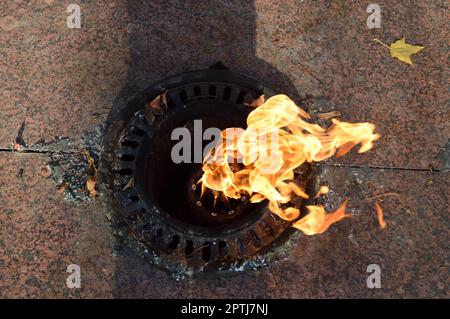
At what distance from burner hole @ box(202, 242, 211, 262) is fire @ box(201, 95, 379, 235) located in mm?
300

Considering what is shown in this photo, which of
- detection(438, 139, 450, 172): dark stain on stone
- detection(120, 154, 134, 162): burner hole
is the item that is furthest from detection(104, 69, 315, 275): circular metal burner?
detection(438, 139, 450, 172): dark stain on stone

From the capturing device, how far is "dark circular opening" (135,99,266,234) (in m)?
2.51

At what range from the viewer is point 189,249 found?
244cm

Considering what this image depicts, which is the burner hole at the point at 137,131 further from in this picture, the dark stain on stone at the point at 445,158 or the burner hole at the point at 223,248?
the dark stain on stone at the point at 445,158

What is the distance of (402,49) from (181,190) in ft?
4.99

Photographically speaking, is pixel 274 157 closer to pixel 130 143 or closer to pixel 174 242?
pixel 174 242

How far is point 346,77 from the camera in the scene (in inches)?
107

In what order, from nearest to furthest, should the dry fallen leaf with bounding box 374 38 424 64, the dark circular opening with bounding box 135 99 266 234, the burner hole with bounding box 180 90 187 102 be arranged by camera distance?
the dark circular opening with bounding box 135 99 266 234 → the burner hole with bounding box 180 90 187 102 → the dry fallen leaf with bounding box 374 38 424 64

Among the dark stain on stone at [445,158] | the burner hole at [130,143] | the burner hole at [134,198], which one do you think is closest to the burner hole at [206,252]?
the burner hole at [134,198]

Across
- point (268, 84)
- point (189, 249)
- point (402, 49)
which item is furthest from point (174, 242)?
point (402, 49)

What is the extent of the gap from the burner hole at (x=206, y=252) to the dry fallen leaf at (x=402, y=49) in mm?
1526

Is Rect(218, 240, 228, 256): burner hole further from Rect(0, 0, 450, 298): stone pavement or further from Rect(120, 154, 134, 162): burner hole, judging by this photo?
Rect(120, 154, 134, 162): burner hole

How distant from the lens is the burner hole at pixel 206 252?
240 centimetres

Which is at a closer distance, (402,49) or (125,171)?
(125,171)
